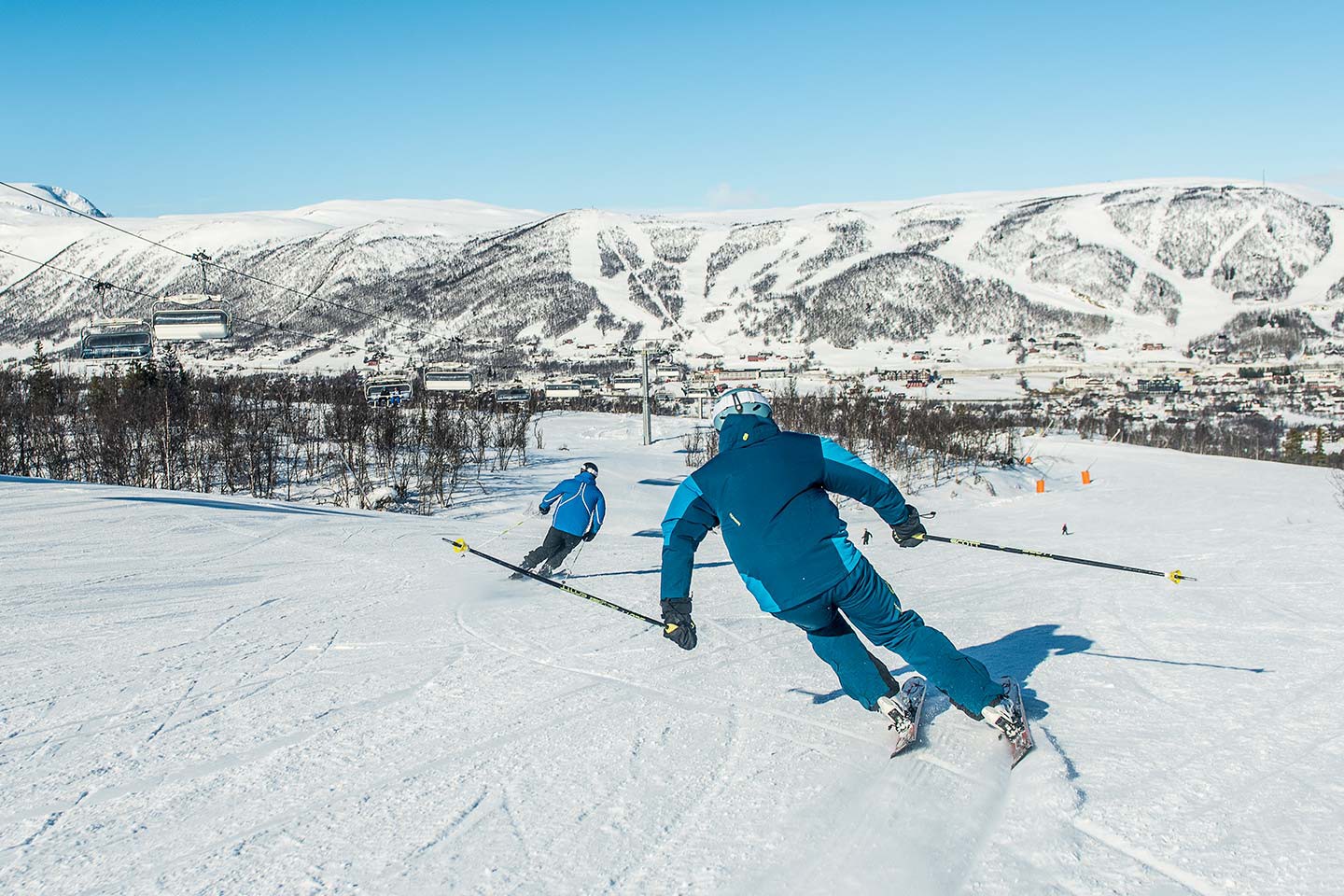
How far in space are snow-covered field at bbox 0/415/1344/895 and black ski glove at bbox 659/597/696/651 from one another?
0.46m

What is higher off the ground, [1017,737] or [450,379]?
[450,379]

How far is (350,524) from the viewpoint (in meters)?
12.6

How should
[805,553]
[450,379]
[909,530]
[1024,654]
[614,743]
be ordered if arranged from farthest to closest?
[450,379] → [1024,654] → [909,530] → [614,743] → [805,553]

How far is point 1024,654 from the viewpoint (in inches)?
231

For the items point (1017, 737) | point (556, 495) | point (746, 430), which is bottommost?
point (1017, 737)

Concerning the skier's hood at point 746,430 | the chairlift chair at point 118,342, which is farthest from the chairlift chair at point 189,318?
the skier's hood at point 746,430

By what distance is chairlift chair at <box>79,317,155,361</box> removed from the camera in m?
24.1

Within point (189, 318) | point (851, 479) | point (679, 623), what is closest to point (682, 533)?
point (679, 623)

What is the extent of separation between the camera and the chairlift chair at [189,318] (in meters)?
23.5

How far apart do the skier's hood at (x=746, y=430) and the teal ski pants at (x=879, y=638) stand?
715 mm

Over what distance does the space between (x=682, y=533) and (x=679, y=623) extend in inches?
Answer: 17.0

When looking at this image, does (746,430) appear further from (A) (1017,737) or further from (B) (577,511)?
(B) (577,511)

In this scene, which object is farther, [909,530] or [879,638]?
[909,530]

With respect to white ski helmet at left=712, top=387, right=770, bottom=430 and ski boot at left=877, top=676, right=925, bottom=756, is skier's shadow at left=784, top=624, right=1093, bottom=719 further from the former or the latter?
white ski helmet at left=712, top=387, right=770, bottom=430
